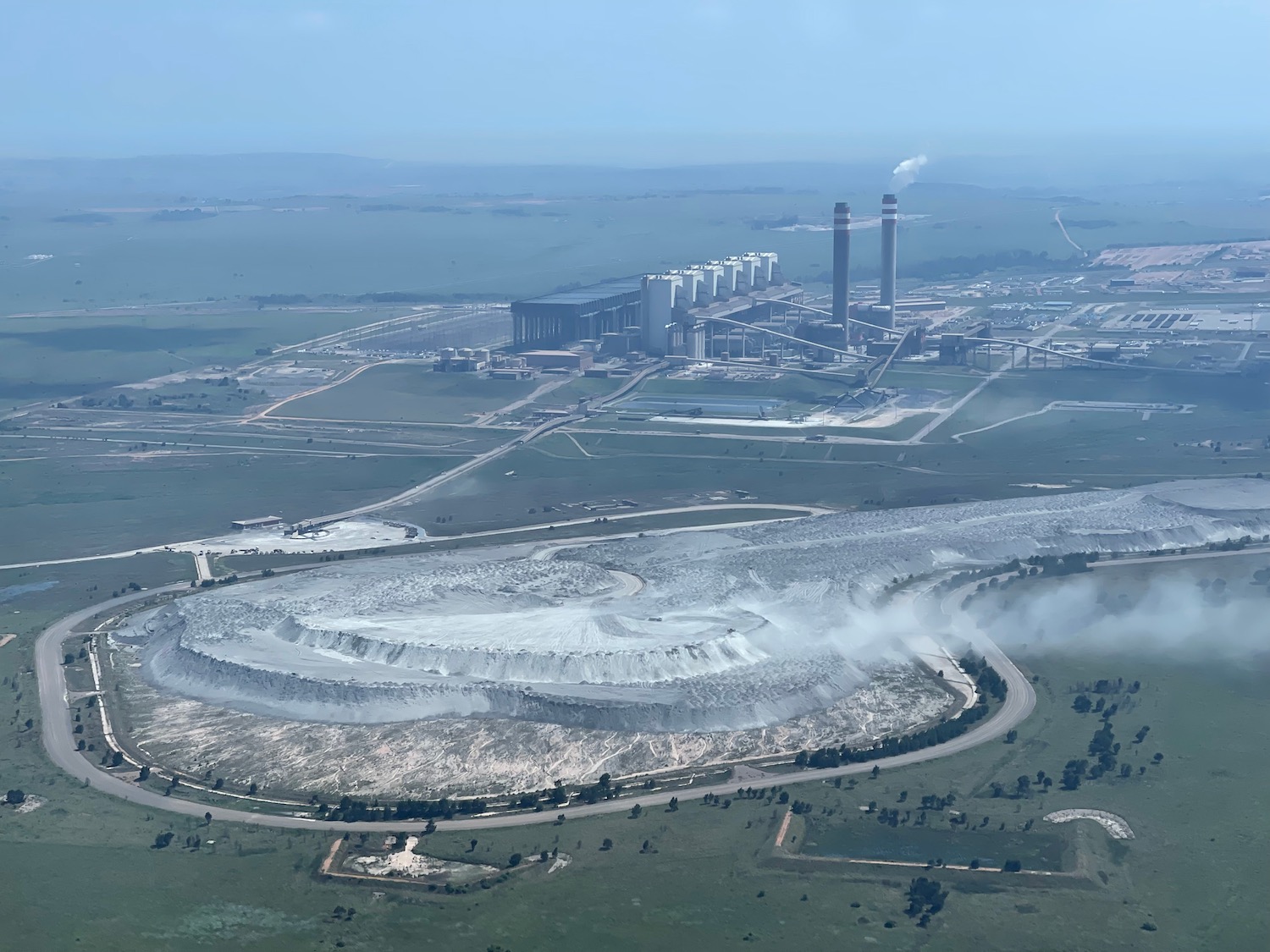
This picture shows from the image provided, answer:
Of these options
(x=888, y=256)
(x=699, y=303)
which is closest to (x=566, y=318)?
(x=699, y=303)

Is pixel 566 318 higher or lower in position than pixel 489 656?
higher

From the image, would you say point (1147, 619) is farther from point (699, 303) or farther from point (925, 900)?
point (699, 303)

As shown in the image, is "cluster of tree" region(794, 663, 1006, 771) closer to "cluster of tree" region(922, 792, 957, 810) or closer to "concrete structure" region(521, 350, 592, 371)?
"cluster of tree" region(922, 792, 957, 810)

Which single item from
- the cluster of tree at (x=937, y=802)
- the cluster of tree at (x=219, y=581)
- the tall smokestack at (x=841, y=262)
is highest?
the tall smokestack at (x=841, y=262)

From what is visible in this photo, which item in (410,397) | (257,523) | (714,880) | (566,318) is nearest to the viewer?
(714,880)

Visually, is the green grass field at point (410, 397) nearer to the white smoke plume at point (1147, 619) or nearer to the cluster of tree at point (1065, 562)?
the cluster of tree at point (1065, 562)

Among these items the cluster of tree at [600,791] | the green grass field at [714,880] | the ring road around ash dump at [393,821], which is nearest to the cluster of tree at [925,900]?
the green grass field at [714,880]
